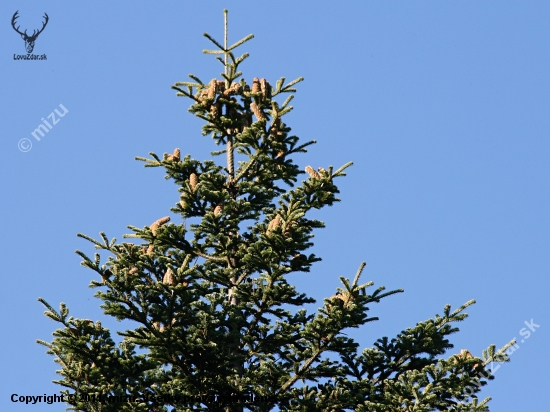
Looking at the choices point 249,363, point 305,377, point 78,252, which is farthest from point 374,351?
point 78,252

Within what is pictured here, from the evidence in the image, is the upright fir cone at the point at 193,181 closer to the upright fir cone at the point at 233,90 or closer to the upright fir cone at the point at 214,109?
the upright fir cone at the point at 214,109

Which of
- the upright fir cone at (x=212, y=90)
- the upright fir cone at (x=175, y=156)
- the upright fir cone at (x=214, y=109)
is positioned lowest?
the upright fir cone at (x=175, y=156)

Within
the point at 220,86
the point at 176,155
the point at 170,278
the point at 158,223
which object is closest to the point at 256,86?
the point at 220,86

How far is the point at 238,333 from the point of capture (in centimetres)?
1458

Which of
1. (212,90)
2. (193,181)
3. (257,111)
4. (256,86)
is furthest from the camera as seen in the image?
(256,86)

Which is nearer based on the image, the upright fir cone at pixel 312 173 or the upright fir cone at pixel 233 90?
the upright fir cone at pixel 312 173

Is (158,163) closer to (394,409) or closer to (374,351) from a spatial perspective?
(374,351)

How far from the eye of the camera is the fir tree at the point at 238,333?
13.6 m

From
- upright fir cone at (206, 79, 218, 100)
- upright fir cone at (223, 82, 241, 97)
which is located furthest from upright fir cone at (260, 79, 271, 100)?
upright fir cone at (206, 79, 218, 100)

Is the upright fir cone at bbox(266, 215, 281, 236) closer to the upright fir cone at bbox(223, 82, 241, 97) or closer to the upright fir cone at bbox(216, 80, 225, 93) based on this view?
the upright fir cone at bbox(223, 82, 241, 97)

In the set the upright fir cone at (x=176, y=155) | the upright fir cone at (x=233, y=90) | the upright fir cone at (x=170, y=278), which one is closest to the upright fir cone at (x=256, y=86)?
the upright fir cone at (x=233, y=90)

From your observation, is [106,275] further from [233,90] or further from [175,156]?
[233,90]

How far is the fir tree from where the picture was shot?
13.6 metres

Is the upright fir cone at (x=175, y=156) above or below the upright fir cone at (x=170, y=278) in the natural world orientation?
above
